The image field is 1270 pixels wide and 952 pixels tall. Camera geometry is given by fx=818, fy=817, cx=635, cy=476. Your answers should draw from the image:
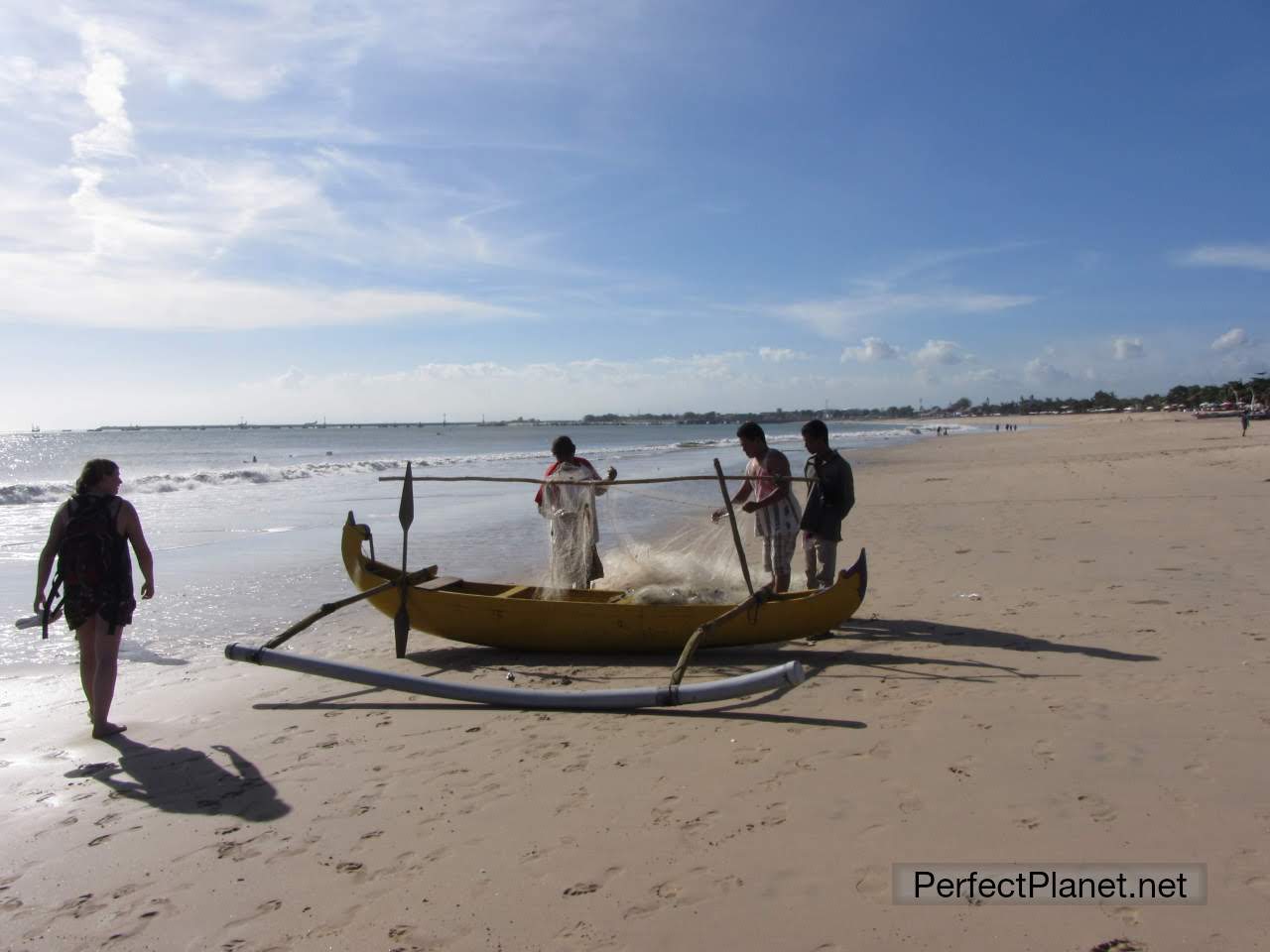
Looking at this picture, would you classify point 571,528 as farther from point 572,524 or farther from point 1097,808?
point 1097,808

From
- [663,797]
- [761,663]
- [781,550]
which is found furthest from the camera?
[781,550]

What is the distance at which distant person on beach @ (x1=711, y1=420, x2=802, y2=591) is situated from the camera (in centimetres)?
753

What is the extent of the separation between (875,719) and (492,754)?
2.39 m

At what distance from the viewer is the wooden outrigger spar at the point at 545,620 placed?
20.3ft

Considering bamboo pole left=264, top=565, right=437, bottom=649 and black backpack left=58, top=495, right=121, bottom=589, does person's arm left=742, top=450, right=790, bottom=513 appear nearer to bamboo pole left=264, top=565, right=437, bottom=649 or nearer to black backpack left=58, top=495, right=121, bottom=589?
bamboo pole left=264, top=565, right=437, bottom=649

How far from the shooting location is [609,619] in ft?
22.8

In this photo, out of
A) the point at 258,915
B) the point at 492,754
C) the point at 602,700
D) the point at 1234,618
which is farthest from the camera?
the point at 1234,618

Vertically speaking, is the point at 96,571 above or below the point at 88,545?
below

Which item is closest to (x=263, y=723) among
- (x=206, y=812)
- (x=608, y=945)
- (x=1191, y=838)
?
(x=206, y=812)

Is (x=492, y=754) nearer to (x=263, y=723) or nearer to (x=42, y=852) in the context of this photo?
(x=263, y=723)

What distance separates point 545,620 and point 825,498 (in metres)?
2.76

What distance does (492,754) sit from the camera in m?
4.95

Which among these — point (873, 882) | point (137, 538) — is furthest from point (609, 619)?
point (873, 882)

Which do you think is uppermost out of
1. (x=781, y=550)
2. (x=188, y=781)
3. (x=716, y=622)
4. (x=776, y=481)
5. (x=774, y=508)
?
(x=776, y=481)
